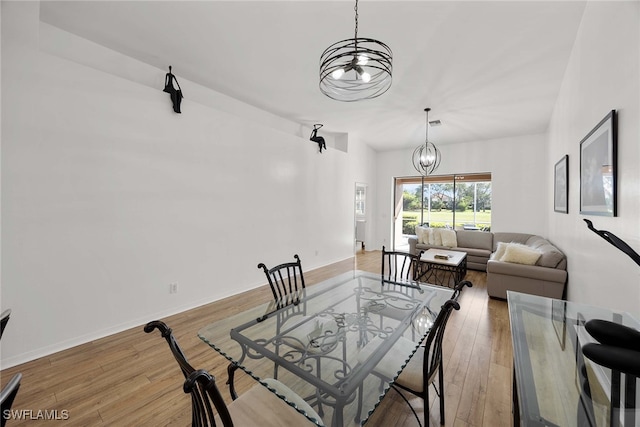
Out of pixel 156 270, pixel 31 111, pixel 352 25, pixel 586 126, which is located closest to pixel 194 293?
pixel 156 270

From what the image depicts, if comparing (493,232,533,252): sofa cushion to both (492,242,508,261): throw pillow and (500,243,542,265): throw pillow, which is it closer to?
(492,242,508,261): throw pillow

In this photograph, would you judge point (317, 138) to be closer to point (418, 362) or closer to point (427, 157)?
point (427, 157)

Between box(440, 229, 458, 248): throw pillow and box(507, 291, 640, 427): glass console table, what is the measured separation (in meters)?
4.31

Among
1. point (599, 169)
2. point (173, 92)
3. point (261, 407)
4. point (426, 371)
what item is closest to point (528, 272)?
point (599, 169)

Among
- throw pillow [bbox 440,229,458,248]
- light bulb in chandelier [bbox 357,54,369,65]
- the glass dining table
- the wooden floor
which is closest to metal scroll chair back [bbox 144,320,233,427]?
the glass dining table

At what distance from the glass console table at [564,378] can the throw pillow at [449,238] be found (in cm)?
431

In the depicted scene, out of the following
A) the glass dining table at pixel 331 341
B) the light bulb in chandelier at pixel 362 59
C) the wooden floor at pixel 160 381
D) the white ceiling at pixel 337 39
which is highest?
the white ceiling at pixel 337 39

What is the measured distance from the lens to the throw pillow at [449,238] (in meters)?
5.75

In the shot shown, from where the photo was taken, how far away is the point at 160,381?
197 centimetres

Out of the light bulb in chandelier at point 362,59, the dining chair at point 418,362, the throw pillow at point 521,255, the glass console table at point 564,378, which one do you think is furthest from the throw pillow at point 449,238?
the light bulb in chandelier at point 362,59

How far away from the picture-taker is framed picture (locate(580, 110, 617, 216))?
1.64m

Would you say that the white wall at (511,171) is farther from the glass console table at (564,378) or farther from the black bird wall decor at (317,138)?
the glass console table at (564,378)

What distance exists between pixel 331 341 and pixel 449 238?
5247 mm

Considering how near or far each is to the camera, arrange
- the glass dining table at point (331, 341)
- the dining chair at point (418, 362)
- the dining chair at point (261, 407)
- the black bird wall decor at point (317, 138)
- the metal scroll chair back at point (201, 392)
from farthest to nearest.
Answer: the black bird wall decor at point (317, 138) < the dining chair at point (418, 362) < the glass dining table at point (331, 341) < the dining chair at point (261, 407) < the metal scroll chair back at point (201, 392)
